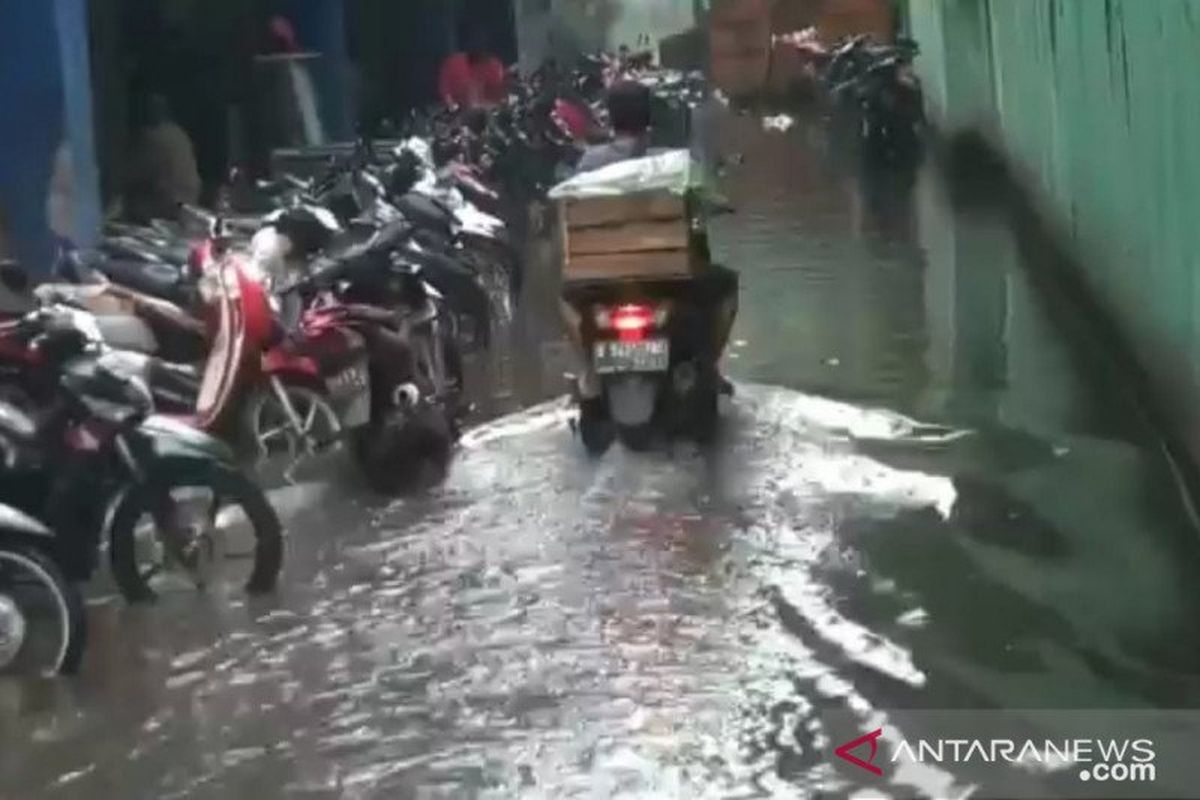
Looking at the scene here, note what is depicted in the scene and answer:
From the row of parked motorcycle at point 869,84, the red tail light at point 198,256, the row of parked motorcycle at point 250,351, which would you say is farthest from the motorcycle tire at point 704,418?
the red tail light at point 198,256

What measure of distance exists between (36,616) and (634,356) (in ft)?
6.96

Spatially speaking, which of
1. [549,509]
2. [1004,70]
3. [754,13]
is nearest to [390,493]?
[549,509]

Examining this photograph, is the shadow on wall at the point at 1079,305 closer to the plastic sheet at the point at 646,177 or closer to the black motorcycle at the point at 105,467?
the plastic sheet at the point at 646,177

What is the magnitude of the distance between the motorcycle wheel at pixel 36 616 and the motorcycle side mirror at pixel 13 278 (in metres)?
0.81

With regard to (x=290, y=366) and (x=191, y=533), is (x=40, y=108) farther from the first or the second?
(x=191, y=533)

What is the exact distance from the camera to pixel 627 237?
6184mm

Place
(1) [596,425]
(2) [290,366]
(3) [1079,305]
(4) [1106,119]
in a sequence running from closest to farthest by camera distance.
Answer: (2) [290,366] → (1) [596,425] → (4) [1106,119] → (3) [1079,305]

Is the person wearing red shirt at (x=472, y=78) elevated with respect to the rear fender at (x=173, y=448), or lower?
elevated

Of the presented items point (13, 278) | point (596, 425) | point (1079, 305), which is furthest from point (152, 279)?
point (1079, 305)

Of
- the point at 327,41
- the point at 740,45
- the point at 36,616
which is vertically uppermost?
the point at 327,41

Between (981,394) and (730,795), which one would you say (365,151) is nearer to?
(981,394)

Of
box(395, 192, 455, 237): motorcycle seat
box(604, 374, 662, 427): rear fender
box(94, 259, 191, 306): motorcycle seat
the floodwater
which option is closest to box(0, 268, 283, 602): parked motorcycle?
the floodwater

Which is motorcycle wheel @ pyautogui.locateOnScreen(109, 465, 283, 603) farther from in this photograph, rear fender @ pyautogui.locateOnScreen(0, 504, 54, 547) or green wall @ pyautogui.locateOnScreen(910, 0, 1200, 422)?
green wall @ pyautogui.locateOnScreen(910, 0, 1200, 422)

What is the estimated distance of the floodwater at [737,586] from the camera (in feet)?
14.0
